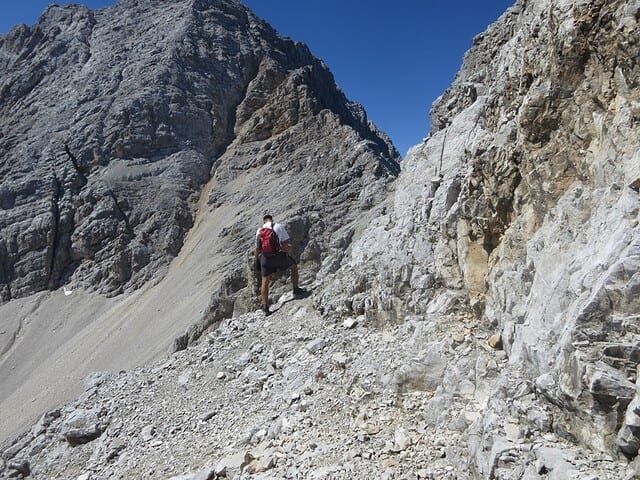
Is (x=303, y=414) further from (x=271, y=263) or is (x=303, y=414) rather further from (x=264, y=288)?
(x=264, y=288)

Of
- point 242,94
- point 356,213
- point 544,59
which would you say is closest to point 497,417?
point 544,59

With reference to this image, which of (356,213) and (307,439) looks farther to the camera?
(356,213)

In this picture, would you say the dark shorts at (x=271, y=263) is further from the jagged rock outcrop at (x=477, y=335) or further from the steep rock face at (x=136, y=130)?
the steep rock face at (x=136, y=130)

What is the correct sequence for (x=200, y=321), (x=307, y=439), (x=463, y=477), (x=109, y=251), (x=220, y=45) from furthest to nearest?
1. (x=220, y=45)
2. (x=109, y=251)
3. (x=200, y=321)
4. (x=307, y=439)
5. (x=463, y=477)

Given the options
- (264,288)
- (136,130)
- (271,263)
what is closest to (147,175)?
(136,130)

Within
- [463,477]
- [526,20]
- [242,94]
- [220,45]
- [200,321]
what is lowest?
[463,477]

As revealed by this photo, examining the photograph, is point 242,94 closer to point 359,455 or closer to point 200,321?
point 200,321

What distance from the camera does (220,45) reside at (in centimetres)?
5209

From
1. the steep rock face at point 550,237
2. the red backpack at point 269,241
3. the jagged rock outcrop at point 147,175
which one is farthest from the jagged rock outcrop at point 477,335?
the jagged rock outcrop at point 147,175

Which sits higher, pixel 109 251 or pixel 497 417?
pixel 109 251

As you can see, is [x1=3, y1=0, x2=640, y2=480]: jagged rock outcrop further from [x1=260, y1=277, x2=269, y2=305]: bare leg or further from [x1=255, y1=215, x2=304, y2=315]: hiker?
[x1=255, y1=215, x2=304, y2=315]: hiker

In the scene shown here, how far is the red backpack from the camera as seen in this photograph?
1389cm

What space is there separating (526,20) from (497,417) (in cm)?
749

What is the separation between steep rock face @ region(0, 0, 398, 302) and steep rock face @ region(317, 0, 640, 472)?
19382mm
